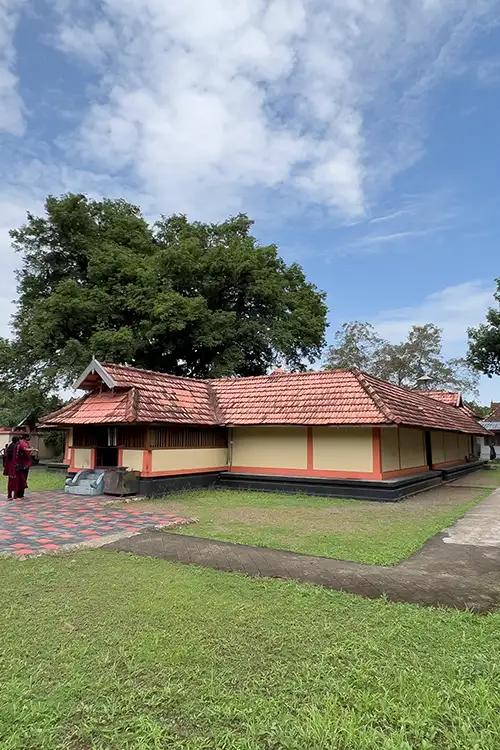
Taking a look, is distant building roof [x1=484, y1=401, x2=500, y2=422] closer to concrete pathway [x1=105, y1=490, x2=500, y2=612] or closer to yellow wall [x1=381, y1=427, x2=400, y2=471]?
yellow wall [x1=381, y1=427, x2=400, y2=471]

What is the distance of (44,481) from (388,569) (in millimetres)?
14006

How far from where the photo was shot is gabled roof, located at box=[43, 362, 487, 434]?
13.0 meters

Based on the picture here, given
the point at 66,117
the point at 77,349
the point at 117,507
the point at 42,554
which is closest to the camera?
the point at 42,554

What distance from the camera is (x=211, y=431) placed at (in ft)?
49.5

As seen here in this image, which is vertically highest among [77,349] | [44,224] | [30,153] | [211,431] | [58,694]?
[44,224]

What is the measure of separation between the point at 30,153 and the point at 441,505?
1354 centimetres

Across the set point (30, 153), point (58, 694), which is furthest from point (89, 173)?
point (58, 694)

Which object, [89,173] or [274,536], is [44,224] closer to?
[89,173]

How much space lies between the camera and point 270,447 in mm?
14703

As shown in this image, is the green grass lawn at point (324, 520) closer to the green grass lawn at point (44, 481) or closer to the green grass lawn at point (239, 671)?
the green grass lawn at point (239, 671)

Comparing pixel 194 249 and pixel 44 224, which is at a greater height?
pixel 44 224

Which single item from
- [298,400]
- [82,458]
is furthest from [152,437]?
[298,400]

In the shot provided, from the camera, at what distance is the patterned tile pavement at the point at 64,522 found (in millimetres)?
7152

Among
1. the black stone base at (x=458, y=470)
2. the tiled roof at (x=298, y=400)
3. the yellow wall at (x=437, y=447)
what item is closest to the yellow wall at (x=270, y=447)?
the tiled roof at (x=298, y=400)
